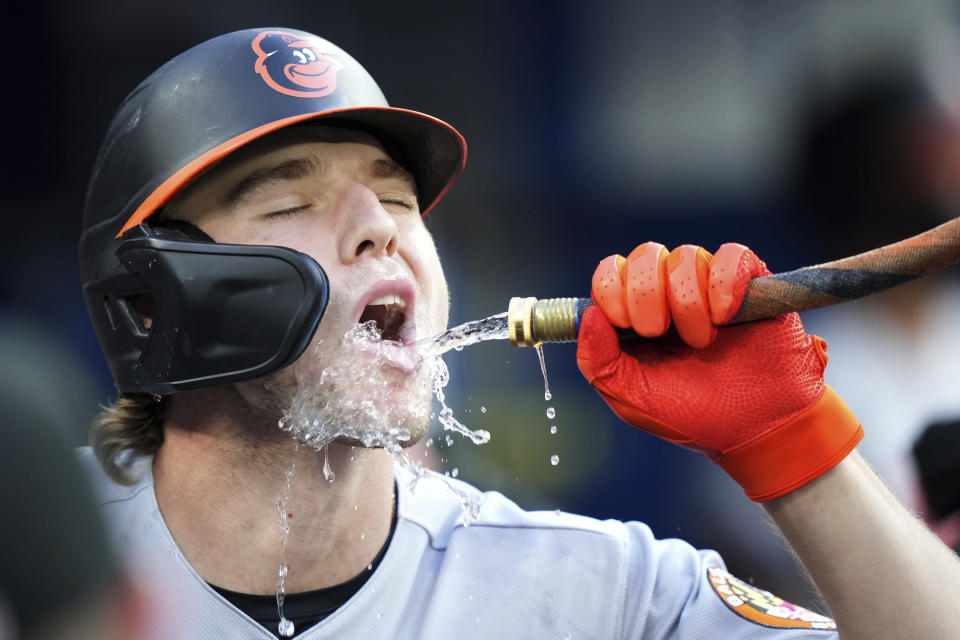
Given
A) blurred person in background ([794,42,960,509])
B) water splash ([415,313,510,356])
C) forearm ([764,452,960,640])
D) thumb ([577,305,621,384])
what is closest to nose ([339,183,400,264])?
water splash ([415,313,510,356])

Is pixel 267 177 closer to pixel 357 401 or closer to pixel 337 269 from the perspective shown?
pixel 337 269

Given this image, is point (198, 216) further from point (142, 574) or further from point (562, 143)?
point (562, 143)

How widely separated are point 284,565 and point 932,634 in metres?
1.36

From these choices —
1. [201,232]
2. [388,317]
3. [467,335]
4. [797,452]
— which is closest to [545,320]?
[467,335]

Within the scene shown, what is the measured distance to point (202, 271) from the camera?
1897mm

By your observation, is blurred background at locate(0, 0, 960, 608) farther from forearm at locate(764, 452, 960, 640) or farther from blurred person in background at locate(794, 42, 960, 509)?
forearm at locate(764, 452, 960, 640)

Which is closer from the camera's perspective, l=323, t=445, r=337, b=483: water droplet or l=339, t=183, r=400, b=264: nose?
l=339, t=183, r=400, b=264: nose

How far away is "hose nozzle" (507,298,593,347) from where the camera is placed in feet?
5.35

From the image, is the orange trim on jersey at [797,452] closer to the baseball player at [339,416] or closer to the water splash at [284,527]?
the baseball player at [339,416]

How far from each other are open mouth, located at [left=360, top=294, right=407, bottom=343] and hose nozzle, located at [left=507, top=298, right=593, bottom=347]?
20.7 inches

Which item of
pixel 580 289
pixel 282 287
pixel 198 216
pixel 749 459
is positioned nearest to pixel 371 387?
pixel 282 287

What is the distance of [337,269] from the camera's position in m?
1.99

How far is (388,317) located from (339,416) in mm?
291

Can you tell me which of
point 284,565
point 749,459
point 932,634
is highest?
point 749,459
